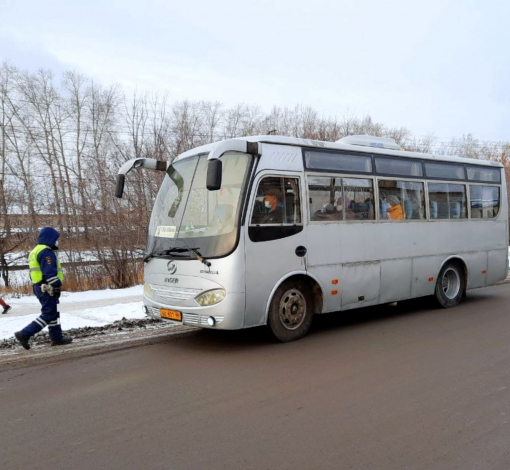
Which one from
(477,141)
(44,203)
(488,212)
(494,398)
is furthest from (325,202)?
(477,141)

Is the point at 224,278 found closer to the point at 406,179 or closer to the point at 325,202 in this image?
the point at 325,202

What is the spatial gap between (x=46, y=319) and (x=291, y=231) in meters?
3.79

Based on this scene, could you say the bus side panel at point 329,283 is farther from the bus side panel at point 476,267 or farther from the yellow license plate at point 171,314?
the bus side panel at point 476,267

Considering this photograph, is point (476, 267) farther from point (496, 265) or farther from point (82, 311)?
point (82, 311)

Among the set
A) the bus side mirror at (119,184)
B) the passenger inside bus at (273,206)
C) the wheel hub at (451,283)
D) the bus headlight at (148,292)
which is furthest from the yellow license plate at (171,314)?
the wheel hub at (451,283)

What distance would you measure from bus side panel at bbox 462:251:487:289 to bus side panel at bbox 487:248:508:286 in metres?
0.20

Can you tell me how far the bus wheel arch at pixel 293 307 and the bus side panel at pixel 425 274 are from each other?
8.55ft

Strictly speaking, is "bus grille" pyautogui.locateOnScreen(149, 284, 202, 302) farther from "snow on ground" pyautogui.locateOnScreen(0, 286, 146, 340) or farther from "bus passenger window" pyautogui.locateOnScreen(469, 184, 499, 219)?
"bus passenger window" pyautogui.locateOnScreen(469, 184, 499, 219)

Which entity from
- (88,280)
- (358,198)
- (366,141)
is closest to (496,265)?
(366,141)

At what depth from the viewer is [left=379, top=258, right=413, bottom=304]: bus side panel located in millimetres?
8367

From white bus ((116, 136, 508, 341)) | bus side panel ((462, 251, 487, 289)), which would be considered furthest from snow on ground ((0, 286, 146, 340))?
bus side panel ((462, 251, 487, 289))

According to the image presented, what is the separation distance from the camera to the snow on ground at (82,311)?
8414 millimetres

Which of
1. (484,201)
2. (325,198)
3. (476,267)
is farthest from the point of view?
(484,201)

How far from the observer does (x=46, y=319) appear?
6867 mm
